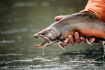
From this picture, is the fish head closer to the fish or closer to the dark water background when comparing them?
the fish

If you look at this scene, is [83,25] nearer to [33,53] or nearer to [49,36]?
[49,36]

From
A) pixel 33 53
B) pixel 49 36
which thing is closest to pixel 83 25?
pixel 49 36

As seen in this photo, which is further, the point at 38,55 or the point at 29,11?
the point at 29,11

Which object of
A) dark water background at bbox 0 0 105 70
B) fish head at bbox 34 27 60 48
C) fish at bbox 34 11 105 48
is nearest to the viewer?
fish head at bbox 34 27 60 48

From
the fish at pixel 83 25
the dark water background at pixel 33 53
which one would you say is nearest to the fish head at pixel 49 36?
the fish at pixel 83 25

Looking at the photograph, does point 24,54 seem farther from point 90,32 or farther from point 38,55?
point 90,32

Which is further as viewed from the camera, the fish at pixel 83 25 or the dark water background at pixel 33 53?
the dark water background at pixel 33 53

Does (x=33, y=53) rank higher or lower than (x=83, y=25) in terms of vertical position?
lower

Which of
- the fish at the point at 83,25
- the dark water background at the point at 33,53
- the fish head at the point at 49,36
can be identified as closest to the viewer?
the fish head at the point at 49,36

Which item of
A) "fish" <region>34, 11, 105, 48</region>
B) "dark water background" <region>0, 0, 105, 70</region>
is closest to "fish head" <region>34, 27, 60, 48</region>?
"fish" <region>34, 11, 105, 48</region>

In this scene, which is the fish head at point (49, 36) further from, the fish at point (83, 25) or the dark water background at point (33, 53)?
the dark water background at point (33, 53)

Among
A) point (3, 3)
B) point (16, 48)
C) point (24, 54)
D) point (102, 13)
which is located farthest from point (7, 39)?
point (3, 3)
